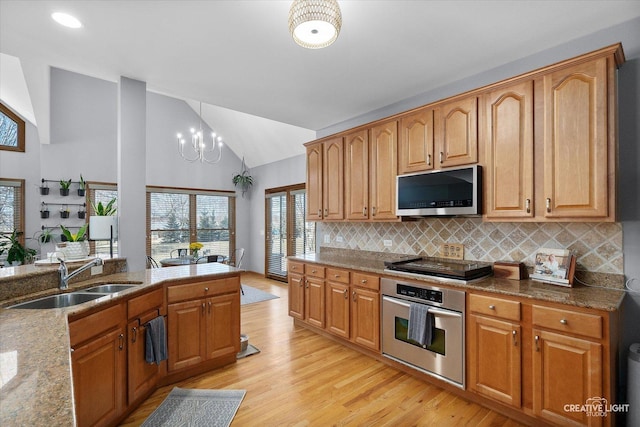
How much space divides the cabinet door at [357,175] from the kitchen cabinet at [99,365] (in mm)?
2398

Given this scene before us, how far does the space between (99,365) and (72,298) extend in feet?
2.11

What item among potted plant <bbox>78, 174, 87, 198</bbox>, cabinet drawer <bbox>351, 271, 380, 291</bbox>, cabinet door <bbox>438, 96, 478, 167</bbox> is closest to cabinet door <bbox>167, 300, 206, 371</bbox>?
cabinet drawer <bbox>351, 271, 380, 291</bbox>

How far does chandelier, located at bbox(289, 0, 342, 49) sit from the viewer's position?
1640 mm

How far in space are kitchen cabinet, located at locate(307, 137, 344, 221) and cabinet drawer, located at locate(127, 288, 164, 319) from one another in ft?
6.85

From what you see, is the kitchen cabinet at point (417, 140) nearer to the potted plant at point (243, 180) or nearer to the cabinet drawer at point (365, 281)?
the cabinet drawer at point (365, 281)

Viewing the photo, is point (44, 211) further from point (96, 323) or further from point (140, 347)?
point (96, 323)

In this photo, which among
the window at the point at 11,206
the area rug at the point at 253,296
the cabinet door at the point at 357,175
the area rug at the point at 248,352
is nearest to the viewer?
the area rug at the point at 248,352

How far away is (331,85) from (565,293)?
2575 mm

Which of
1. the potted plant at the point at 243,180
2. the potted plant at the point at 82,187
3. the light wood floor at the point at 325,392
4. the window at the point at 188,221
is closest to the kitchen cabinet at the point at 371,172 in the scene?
the light wood floor at the point at 325,392

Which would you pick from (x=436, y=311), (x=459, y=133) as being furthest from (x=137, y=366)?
(x=459, y=133)

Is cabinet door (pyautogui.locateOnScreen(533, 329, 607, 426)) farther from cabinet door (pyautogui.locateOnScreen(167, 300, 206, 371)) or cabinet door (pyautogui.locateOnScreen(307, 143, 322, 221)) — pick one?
cabinet door (pyautogui.locateOnScreen(307, 143, 322, 221))

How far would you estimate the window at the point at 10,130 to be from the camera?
5620 mm

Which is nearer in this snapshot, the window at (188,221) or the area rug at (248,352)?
the area rug at (248,352)

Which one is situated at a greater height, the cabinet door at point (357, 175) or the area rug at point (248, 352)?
the cabinet door at point (357, 175)
